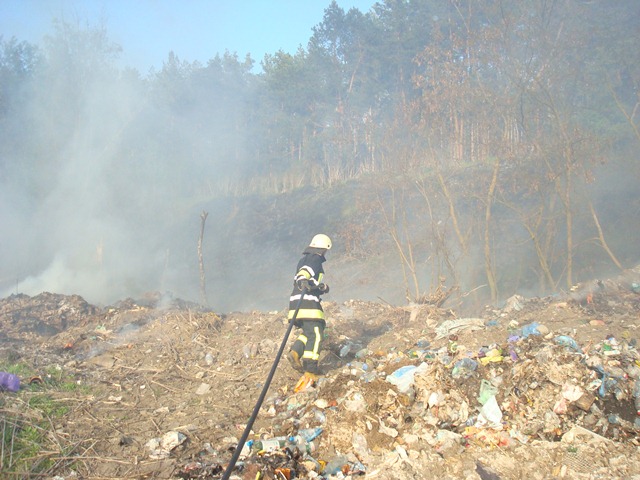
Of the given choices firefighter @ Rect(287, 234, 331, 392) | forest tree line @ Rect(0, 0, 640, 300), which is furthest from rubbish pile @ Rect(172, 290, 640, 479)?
forest tree line @ Rect(0, 0, 640, 300)

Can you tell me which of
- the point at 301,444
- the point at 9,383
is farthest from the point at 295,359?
the point at 9,383

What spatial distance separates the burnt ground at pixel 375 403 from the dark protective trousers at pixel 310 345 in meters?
0.23

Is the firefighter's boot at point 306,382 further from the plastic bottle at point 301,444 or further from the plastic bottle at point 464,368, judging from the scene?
the plastic bottle at point 464,368

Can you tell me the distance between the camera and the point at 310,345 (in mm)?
5398

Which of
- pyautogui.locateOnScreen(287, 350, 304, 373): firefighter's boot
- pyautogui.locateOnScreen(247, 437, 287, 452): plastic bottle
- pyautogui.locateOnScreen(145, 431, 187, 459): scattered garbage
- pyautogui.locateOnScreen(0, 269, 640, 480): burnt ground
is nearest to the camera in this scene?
pyautogui.locateOnScreen(0, 269, 640, 480): burnt ground

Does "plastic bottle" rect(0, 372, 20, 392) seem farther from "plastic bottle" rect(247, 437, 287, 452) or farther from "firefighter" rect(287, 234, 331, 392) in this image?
"firefighter" rect(287, 234, 331, 392)

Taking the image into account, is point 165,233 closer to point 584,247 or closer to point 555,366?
point 584,247

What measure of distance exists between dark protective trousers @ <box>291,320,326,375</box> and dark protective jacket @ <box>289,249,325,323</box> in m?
0.08

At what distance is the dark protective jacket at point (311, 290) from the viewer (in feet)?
17.9

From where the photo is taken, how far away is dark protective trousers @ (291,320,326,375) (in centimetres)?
536

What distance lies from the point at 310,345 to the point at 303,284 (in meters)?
0.68

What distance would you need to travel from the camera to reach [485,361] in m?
4.62

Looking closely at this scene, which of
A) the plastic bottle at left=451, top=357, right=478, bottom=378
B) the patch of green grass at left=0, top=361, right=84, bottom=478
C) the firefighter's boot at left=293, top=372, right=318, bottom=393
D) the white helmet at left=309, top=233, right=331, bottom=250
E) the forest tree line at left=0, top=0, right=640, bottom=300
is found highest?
the forest tree line at left=0, top=0, right=640, bottom=300

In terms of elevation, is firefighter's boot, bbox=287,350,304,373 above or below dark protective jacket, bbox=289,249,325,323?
below
